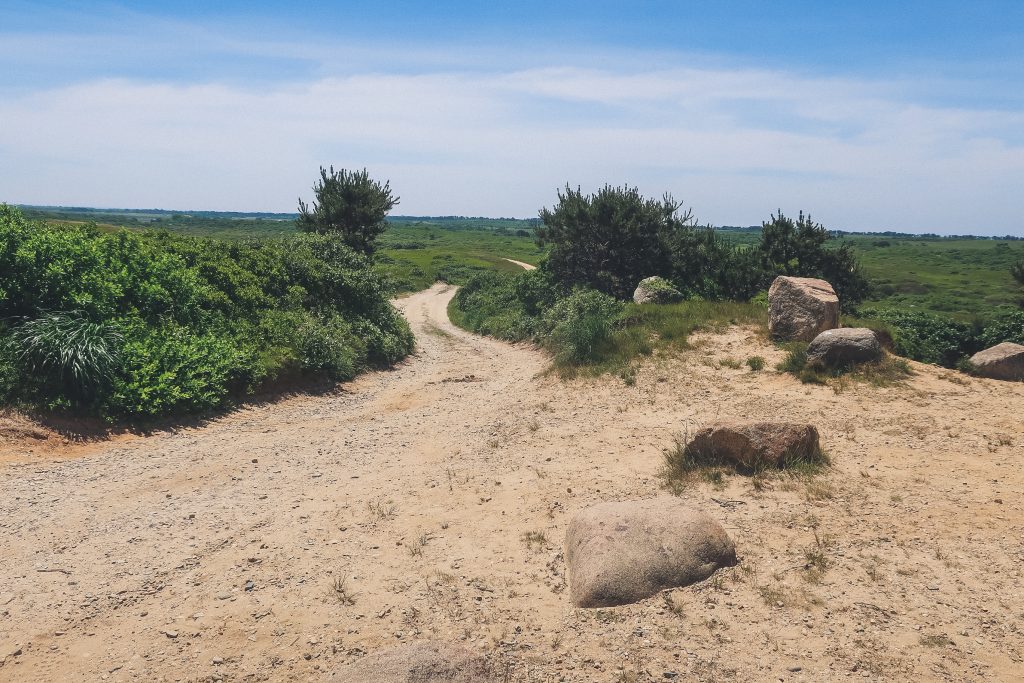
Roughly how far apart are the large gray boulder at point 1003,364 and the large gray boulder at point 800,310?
311 centimetres

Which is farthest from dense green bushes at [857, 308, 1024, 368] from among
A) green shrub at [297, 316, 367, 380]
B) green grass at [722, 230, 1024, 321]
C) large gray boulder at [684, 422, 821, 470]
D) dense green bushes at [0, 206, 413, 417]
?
dense green bushes at [0, 206, 413, 417]

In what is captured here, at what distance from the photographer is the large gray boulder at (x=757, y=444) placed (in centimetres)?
846

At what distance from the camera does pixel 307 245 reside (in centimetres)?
2116

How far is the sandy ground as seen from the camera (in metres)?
5.09

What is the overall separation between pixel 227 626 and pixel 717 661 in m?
4.14

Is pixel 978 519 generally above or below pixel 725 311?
below

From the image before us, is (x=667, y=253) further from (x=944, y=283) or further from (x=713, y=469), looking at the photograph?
(x=944, y=283)

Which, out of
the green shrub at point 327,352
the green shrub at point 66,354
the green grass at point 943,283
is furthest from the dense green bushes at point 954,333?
the green shrub at point 66,354

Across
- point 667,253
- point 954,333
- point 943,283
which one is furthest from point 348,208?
point 943,283

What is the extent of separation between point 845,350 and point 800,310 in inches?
102

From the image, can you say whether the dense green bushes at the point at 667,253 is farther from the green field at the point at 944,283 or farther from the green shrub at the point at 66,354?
the green shrub at the point at 66,354

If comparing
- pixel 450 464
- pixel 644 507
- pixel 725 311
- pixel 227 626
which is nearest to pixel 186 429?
pixel 450 464

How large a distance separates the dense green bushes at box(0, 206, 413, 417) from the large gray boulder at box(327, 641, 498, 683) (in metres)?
7.83

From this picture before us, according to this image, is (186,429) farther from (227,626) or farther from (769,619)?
(769,619)
